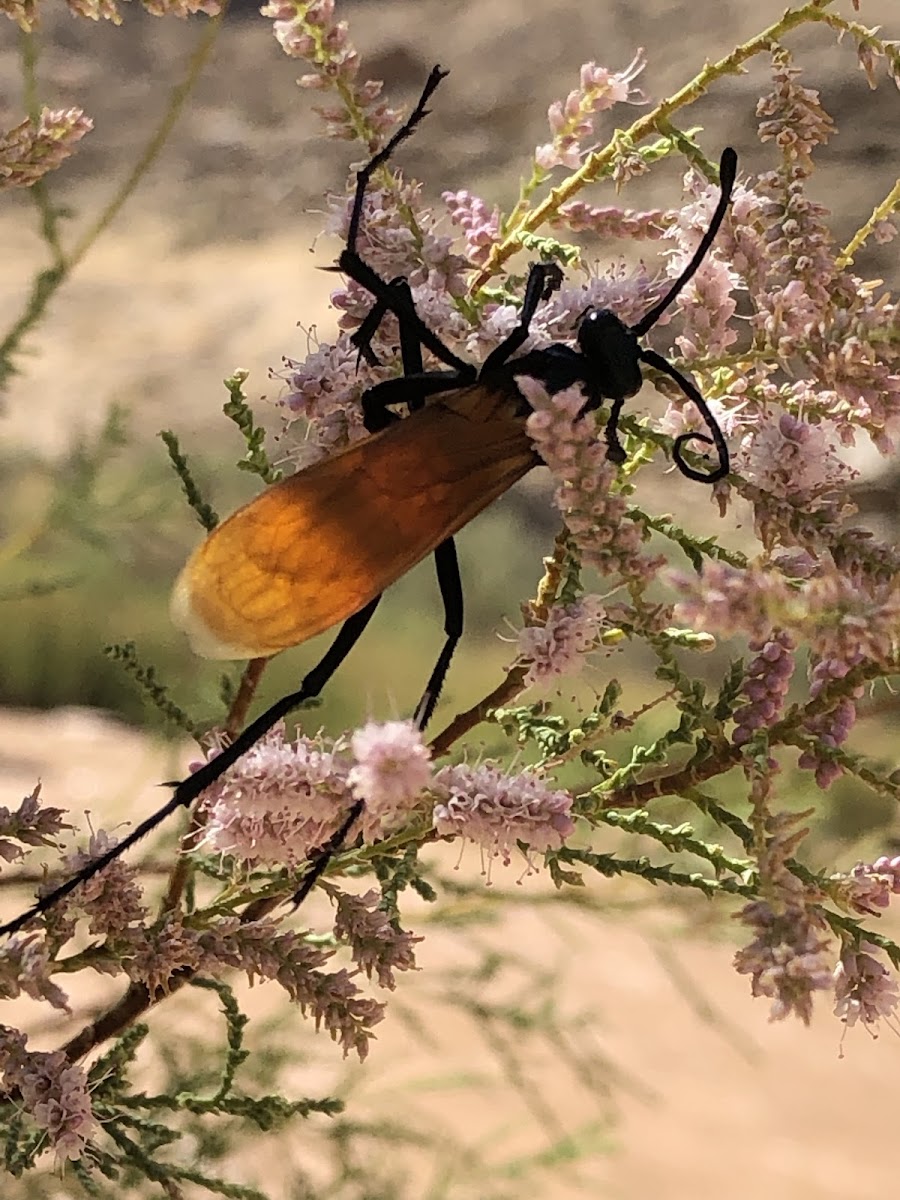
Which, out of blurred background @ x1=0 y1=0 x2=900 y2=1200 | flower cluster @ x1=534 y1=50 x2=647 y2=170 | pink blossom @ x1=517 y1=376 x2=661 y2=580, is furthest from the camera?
blurred background @ x1=0 y1=0 x2=900 y2=1200

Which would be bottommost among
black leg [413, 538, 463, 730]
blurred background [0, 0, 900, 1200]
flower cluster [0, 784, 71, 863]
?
flower cluster [0, 784, 71, 863]

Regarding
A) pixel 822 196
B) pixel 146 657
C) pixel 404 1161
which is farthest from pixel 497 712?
pixel 822 196

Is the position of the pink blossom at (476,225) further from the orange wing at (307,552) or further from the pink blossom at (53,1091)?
the pink blossom at (53,1091)

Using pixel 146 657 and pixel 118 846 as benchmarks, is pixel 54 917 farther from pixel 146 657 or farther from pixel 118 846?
pixel 146 657

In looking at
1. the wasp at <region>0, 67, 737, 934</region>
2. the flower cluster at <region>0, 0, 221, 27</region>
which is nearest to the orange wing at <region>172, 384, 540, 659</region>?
the wasp at <region>0, 67, 737, 934</region>

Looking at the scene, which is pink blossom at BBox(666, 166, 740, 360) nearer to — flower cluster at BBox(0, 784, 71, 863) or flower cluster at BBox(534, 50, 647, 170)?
flower cluster at BBox(534, 50, 647, 170)

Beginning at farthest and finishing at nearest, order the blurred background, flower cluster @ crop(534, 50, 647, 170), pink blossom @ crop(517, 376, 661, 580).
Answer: the blurred background
flower cluster @ crop(534, 50, 647, 170)
pink blossom @ crop(517, 376, 661, 580)

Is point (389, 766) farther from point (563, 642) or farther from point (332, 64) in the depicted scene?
point (332, 64)
